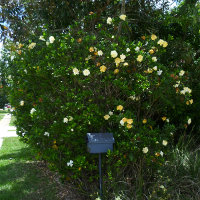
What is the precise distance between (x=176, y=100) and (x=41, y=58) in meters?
2.05

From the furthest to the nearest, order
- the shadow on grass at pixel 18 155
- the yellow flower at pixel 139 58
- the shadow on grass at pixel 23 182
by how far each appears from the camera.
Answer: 1. the shadow on grass at pixel 18 155
2. the shadow on grass at pixel 23 182
3. the yellow flower at pixel 139 58

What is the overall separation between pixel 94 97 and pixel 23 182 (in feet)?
6.98

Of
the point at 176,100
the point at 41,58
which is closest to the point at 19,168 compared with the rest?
the point at 41,58

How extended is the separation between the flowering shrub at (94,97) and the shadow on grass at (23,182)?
2.62 feet

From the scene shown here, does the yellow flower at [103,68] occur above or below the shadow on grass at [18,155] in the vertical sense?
Result: above

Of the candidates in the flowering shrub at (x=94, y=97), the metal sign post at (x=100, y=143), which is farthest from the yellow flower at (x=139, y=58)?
the metal sign post at (x=100, y=143)

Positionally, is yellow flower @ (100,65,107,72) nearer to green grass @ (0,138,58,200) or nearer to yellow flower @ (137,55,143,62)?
yellow flower @ (137,55,143,62)

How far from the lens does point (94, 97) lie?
12.8ft

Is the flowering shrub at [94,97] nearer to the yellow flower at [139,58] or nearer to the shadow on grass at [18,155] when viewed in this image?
the yellow flower at [139,58]

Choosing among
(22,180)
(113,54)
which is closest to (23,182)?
(22,180)

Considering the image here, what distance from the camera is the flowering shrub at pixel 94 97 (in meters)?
3.61

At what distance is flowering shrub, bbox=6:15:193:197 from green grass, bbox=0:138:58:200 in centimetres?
81

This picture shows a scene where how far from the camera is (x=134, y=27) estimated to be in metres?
5.81

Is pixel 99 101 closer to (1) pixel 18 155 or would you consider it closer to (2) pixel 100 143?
(2) pixel 100 143
